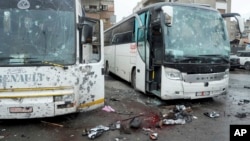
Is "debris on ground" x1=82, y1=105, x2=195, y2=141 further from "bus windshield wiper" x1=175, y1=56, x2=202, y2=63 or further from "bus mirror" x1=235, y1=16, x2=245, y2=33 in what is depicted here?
"bus mirror" x1=235, y1=16, x2=245, y2=33

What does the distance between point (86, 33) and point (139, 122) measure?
2330 mm

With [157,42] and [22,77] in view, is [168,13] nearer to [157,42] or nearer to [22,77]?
[157,42]

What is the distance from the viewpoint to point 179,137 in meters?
5.45

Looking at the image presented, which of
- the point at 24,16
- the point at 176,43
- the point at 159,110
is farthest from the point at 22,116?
the point at 176,43

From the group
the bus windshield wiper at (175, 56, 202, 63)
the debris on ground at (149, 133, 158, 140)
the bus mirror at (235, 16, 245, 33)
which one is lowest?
the debris on ground at (149, 133, 158, 140)

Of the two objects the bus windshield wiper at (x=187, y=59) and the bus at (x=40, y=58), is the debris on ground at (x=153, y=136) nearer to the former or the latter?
the bus at (x=40, y=58)

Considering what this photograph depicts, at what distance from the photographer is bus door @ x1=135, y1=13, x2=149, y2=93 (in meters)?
8.95

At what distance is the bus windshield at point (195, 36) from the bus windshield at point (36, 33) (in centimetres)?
303

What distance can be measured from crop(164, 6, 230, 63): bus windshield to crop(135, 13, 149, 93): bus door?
52.3 inches

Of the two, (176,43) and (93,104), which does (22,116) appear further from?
(176,43)

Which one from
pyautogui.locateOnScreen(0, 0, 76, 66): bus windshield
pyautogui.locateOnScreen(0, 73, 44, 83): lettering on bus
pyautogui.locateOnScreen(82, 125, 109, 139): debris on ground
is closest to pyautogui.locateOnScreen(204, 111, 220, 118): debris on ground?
pyautogui.locateOnScreen(82, 125, 109, 139): debris on ground

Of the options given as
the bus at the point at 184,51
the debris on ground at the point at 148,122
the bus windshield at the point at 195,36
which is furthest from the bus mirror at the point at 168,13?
the debris on ground at the point at 148,122

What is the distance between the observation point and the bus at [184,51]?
7.62 m

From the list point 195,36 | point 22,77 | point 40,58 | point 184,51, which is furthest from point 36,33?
point 195,36
